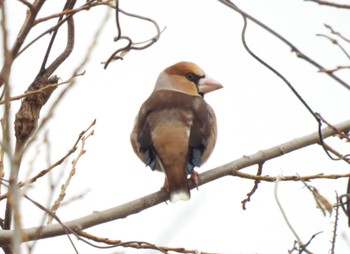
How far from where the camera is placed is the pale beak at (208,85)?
17.3 ft

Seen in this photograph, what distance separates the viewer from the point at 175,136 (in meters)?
4.16

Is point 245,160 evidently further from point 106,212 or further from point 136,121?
point 136,121

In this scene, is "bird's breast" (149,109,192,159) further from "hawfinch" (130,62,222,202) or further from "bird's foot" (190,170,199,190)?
"bird's foot" (190,170,199,190)

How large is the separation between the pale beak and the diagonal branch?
167cm

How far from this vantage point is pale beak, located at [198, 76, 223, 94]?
5277mm

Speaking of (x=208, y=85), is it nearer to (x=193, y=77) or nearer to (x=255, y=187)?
(x=193, y=77)

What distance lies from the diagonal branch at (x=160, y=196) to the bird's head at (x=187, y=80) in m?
1.68

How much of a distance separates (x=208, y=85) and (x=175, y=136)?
1202mm

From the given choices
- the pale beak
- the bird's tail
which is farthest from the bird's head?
the bird's tail

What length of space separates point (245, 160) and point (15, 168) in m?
2.05

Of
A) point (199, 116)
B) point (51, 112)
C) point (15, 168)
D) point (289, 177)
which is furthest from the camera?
point (199, 116)

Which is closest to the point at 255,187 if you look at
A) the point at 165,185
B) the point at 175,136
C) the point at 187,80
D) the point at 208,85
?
the point at 165,185

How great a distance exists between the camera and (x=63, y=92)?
1.95 m

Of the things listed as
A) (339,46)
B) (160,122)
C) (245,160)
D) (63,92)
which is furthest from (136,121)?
(63,92)
